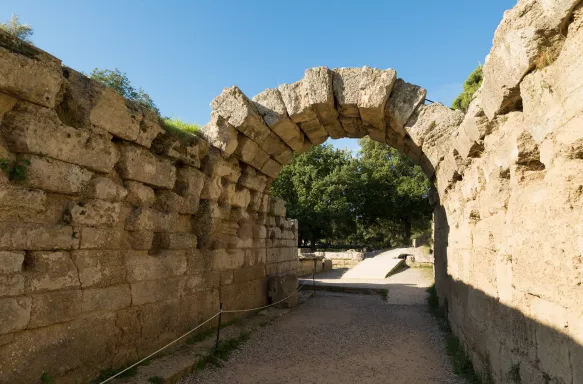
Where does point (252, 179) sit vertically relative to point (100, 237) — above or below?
above

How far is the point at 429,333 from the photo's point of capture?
6.13 meters

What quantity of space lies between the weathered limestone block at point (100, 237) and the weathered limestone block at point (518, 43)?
12.7ft

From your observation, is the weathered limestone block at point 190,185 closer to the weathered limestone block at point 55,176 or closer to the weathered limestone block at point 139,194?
the weathered limestone block at point 139,194

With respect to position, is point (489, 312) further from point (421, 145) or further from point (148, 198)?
point (148, 198)

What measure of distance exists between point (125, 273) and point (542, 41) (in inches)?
168

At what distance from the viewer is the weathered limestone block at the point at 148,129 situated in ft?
15.1

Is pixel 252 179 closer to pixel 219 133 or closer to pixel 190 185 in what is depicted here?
pixel 219 133

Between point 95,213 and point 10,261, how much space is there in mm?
921

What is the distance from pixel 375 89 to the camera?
6.10 metres

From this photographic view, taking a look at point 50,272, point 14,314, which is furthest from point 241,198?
point 14,314

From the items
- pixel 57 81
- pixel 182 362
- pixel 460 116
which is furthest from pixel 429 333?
pixel 57 81

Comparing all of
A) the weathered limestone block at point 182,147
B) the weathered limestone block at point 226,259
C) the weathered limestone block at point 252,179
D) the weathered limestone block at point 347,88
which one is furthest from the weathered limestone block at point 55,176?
the weathered limestone block at point 347,88

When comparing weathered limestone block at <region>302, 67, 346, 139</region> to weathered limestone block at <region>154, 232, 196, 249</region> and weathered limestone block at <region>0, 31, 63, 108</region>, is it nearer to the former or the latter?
weathered limestone block at <region>154, 232, 196, 249</region>

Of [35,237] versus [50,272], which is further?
[50,272]
